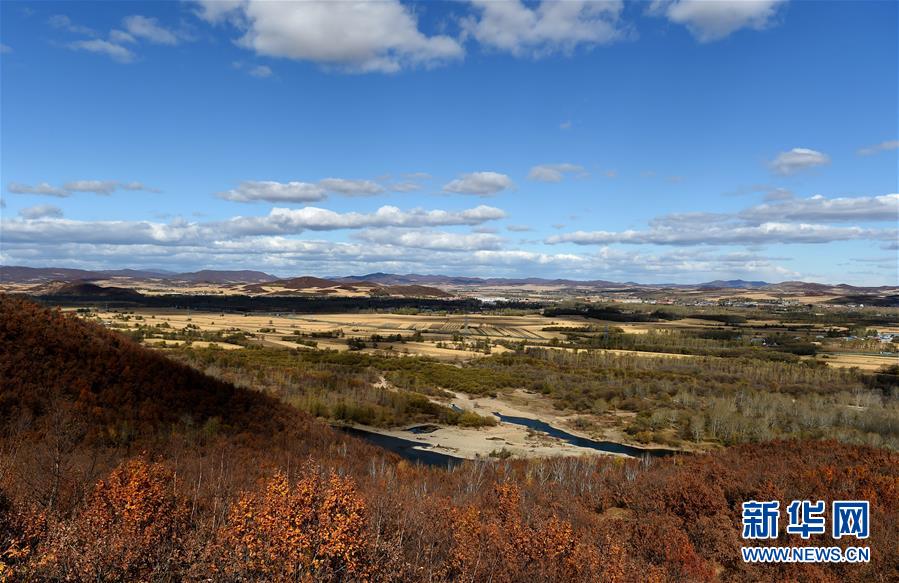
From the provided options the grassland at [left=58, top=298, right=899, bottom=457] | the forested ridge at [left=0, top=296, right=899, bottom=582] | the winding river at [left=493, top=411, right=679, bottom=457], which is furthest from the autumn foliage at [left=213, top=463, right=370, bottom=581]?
the winding river at [left=493, top=411, right=679, bottom=457]

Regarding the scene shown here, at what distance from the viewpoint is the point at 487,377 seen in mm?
75188

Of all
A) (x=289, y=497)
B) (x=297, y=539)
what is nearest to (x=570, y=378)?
(x=289, y=497)

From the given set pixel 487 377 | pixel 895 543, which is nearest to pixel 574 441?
pixel 487 377

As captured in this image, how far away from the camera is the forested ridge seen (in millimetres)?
9633

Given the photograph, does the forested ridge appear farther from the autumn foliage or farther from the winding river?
the winding river

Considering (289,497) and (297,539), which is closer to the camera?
(297,539)

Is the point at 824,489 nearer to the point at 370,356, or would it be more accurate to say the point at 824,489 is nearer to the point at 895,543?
the point at 895,543

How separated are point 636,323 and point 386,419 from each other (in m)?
127

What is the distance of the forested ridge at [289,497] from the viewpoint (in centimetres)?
963

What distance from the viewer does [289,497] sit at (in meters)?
10.6

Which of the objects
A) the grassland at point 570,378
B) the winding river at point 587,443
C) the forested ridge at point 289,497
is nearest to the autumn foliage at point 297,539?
the forested ridge at point 289,497

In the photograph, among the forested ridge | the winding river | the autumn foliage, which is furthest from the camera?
the winding river

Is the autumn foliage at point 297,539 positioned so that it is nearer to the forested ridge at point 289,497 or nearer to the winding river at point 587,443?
the forested ridge at point 289,497

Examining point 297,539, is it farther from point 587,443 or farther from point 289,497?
point 587,443
